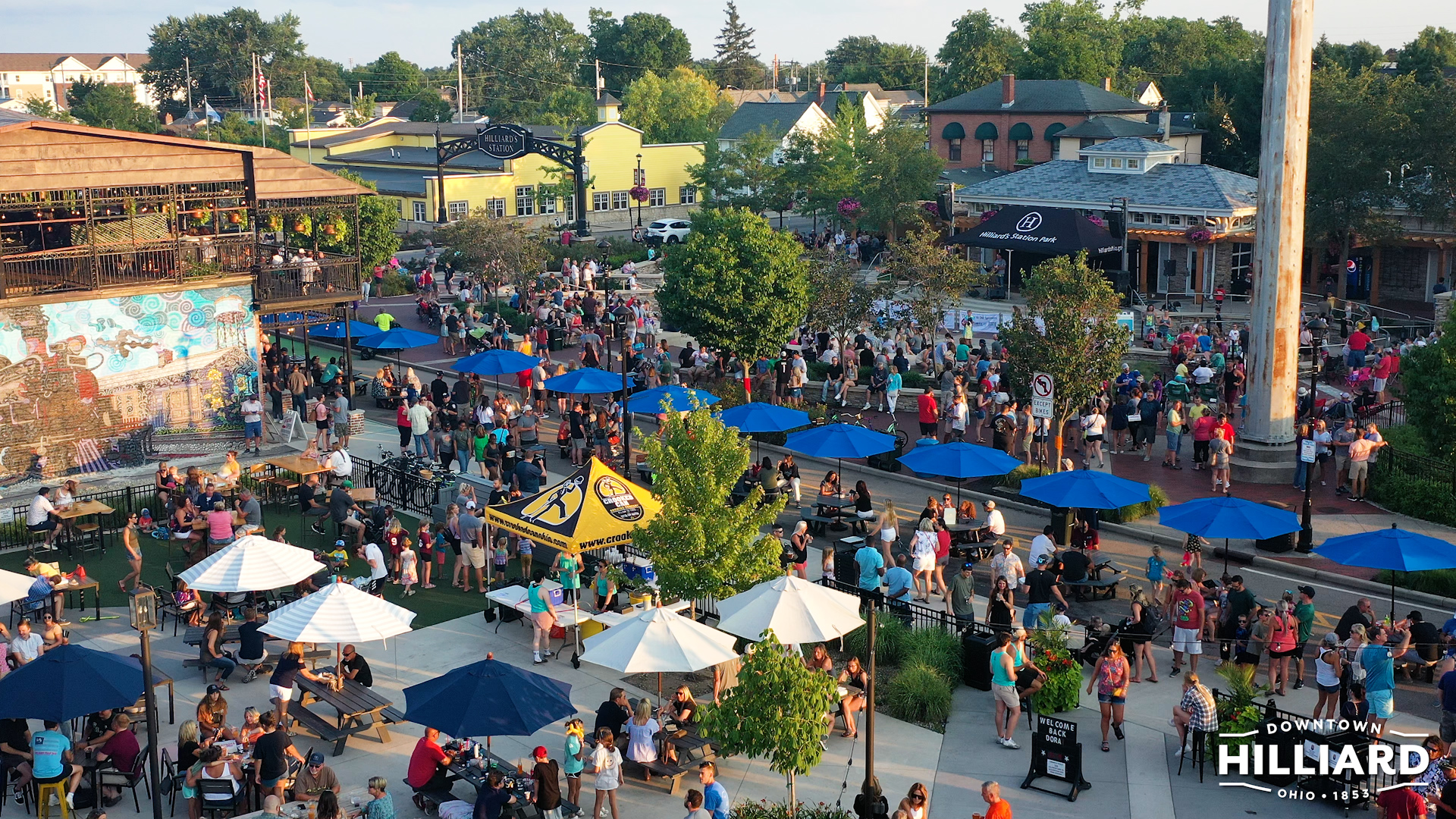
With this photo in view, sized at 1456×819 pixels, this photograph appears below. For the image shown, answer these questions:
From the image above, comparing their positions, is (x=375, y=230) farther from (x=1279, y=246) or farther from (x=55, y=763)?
(x=55, y=763)

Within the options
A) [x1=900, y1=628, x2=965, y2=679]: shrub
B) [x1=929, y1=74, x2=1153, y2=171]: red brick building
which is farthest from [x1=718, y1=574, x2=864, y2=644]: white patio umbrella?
[x1=929, y1=74, x2=1153, y2=171]: red brick building

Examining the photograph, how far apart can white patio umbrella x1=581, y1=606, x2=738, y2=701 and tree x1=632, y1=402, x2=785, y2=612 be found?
1.60m

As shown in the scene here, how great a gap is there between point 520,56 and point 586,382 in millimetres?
131103

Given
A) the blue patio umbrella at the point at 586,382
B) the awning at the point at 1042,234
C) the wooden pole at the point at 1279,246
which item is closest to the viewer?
the wooden pole at the point at 1279,246

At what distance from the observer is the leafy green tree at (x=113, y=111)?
107m

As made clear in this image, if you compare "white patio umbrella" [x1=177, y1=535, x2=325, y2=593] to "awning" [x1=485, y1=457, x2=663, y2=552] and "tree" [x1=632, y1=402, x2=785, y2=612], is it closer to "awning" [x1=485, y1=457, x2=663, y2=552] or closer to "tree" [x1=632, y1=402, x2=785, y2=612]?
"awning" [x1=485, y1=457, x2=663, y2=552]

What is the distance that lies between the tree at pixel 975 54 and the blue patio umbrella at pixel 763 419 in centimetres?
7896

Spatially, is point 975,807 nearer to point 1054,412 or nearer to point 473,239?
point 1054,412

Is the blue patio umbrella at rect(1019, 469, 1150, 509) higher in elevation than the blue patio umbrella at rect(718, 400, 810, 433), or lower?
lower

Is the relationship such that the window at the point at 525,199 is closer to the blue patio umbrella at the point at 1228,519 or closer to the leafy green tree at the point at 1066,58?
the leafy green tree at the point at 1066,58

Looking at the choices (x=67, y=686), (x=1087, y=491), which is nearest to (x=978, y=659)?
(x=1087, y=491)

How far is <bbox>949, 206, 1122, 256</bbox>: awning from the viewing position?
49.8m

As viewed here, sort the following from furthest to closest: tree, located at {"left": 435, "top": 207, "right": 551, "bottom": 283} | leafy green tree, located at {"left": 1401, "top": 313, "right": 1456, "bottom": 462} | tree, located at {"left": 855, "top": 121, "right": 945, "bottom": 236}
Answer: tree, located at {"left": 855, "top": 121, "right": 945, "bottom": 236}, tree, located at {"left": 435, "top": 207, "right": 551, "bottom": 283}, leafy green tree, located at {"left": 1401, "top": 313, "right": 1456, "bottom": 462}

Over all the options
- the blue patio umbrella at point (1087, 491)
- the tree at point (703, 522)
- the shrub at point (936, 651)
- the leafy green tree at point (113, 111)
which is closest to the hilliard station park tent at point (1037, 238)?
the blue patio umbrella at point (1087, 491)
